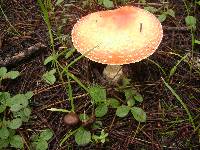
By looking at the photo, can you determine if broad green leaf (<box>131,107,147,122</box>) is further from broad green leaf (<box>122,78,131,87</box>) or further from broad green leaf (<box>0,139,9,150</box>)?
broad green leaf (<box>0,139,9,150</box>)

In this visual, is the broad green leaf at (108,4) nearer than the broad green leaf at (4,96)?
No

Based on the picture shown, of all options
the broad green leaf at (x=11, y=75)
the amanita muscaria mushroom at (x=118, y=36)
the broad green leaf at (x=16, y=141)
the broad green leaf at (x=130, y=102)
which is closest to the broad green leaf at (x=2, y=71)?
the broad green leaf at (x=11, y=75)

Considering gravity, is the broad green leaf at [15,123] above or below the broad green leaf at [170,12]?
below

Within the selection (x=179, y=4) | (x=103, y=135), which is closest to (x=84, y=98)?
(x=103, y=135)

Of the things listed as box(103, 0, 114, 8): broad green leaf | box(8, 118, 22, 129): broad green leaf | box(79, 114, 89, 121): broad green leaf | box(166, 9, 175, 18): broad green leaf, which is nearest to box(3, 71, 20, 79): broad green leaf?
box(8, 118, 22, 129): broad green leaf

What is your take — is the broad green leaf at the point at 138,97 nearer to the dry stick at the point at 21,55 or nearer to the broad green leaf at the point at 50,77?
the broad green leaf at the point at 50,77

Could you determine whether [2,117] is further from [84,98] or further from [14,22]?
[14,22]

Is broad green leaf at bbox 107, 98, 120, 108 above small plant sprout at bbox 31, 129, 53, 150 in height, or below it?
above
